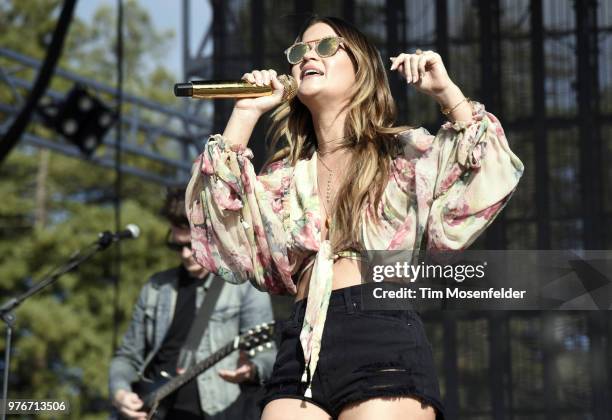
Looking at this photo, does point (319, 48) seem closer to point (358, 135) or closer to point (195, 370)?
point (358, 135)

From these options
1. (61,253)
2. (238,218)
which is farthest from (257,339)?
(61,253)

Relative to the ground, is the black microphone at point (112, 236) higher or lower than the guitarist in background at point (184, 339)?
higher

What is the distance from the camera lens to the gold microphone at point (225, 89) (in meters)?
2.28

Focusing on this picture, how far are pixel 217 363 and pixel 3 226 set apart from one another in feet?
33.3

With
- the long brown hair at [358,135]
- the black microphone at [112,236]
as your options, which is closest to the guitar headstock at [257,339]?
the black microphone at [112,236]

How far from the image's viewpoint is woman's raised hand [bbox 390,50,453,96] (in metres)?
2.16

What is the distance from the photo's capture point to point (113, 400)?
3809mm

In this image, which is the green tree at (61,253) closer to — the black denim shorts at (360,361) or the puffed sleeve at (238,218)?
the puffed sleeve at (238,218)

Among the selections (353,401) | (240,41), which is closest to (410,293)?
(353,401)

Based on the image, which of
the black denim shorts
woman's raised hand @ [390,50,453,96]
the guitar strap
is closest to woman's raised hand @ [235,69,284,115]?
woman's raised hand @ [390,50,453,96]

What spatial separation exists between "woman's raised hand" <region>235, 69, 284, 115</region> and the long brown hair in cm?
15

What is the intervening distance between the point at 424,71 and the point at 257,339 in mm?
1673

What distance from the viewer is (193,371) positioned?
145 inches

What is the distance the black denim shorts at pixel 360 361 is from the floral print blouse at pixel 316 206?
3cm
